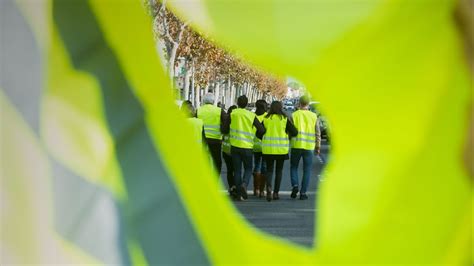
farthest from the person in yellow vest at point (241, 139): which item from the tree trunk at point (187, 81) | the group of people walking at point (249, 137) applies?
the tree trunk at point (187, 81)

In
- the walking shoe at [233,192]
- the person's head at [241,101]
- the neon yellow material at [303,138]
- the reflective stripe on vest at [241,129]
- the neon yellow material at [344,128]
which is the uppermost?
the neon yellow material at [344,128]

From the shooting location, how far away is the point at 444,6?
2.58 meters

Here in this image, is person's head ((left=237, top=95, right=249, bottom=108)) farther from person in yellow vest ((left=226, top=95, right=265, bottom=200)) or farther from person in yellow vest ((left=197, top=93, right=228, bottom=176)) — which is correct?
person in yellow vest ((left=197, top=93, right=228, bottom=176))

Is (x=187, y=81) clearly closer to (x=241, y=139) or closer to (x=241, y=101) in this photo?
(x=241, y=139)

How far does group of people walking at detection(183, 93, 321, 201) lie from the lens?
339cm

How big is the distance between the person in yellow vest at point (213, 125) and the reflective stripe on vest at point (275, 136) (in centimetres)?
192

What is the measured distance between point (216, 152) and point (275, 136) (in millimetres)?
5288

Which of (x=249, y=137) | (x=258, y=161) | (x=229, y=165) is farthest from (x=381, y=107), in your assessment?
(x=258, y=161)

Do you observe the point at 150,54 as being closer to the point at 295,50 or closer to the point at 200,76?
the point at 295,50

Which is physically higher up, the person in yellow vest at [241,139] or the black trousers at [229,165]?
the black trousers at [229,165]

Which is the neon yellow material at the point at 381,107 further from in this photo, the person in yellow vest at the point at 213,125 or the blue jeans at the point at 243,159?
the blue jeans at the point at 243,159

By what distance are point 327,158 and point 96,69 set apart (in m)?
0.74

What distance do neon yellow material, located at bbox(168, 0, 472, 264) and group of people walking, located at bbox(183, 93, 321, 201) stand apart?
6.6 inches

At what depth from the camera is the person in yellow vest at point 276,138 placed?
295 inches
